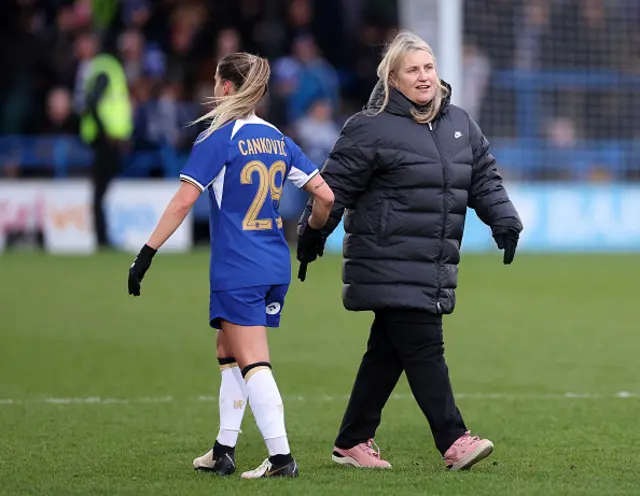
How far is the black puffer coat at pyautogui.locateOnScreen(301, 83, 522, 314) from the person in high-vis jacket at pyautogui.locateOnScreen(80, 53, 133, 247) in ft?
40.3

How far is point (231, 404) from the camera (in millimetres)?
6316

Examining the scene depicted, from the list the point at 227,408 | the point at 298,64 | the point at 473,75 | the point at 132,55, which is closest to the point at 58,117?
the point at 132,55

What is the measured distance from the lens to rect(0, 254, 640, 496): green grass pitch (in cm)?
614

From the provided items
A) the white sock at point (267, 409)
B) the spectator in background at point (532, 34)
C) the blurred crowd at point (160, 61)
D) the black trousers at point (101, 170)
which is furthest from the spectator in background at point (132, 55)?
the white sock at point (267, 409)

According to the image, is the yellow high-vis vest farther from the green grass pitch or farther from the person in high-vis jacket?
the green grass pitch

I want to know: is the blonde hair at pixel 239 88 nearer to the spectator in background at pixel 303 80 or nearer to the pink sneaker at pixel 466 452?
the pink sneaker at pixel 466 452

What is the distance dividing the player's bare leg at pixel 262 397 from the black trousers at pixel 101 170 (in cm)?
1256

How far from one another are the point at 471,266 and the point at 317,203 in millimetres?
11454

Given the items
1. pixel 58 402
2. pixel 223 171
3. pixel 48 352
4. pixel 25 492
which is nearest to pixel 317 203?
pixel 223 171

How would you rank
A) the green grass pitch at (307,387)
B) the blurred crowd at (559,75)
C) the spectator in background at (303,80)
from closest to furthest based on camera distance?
the green grass pitch at (307,387)
the spectator in background at (303,80)
the blurred crowd at (559,75)

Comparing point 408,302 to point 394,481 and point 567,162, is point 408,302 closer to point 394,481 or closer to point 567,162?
point 394,481

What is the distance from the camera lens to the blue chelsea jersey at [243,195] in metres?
6.04

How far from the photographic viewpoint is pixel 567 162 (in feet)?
72.4

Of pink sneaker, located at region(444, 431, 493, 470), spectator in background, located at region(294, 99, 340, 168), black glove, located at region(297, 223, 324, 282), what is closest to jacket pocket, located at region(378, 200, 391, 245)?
black glove, located at region(297, 223, 324, 282)
